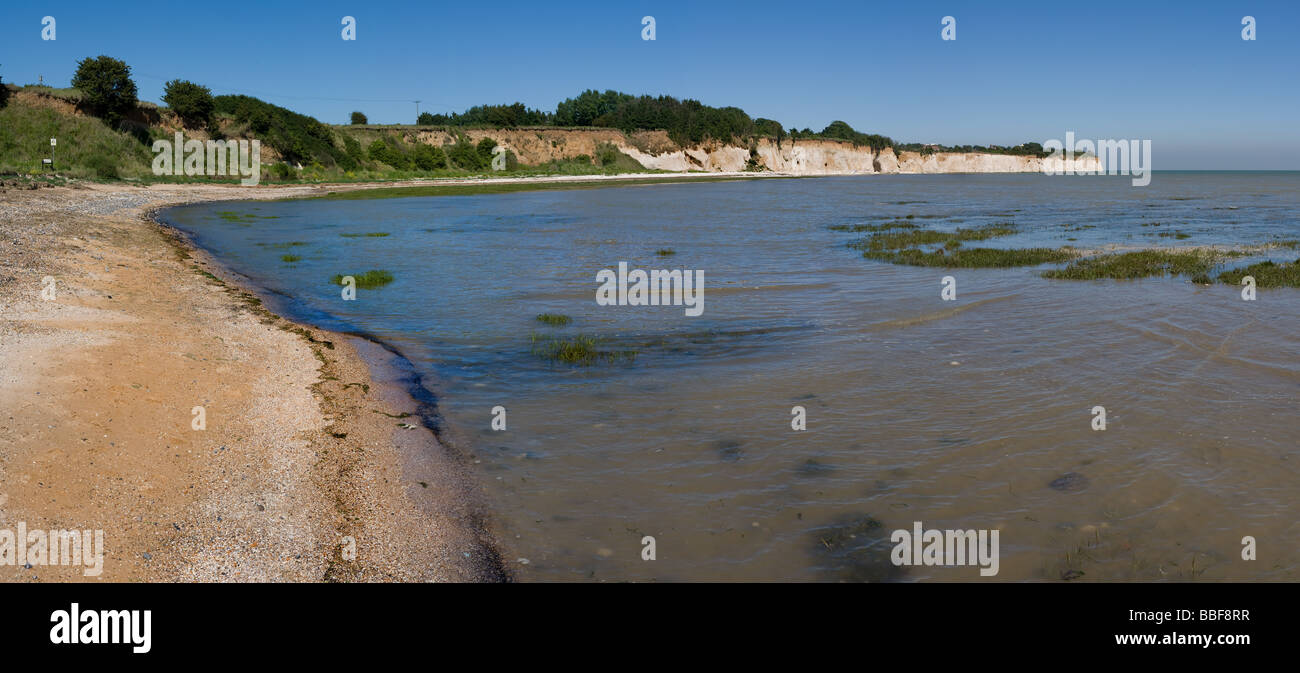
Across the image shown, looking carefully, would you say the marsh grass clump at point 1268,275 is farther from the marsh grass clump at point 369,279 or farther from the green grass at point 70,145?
the green grass at point 70,145

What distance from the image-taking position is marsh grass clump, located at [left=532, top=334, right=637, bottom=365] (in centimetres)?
1227

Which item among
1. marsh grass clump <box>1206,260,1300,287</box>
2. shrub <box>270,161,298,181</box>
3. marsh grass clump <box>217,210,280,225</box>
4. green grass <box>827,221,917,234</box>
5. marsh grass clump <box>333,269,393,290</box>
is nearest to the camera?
marsh grass clump <box>1206,260,1300,287</box>

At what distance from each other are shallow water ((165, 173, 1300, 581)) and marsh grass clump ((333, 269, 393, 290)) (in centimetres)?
53

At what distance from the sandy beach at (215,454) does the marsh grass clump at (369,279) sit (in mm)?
6311

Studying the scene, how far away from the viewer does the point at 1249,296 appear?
16953 millimetres

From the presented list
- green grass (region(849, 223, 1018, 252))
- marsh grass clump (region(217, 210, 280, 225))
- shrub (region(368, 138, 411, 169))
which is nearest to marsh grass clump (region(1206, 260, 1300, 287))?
green grass (region(849, 223, 1018, 252))

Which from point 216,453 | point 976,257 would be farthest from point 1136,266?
point 216,453

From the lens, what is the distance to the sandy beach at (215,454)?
5637 mm

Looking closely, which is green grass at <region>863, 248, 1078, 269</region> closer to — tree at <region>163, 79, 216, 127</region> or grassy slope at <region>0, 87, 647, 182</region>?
grassy slope at <region>0, 87, 647, 182</region>
